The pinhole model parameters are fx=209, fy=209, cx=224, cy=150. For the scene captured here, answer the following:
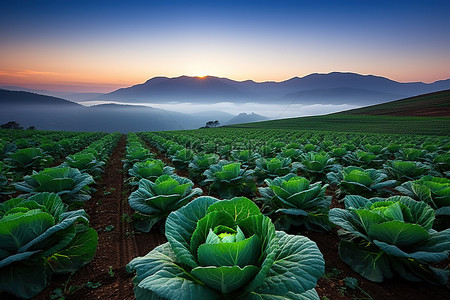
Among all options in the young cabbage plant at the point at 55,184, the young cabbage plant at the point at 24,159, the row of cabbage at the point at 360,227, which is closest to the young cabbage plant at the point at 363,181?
the row of cabbage at the point at 360,227

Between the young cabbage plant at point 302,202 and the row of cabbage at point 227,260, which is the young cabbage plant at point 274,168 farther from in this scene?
the row of cabbage at point 227,260

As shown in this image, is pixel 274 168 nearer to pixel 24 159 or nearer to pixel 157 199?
pixel 157 199

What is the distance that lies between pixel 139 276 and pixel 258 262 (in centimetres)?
84

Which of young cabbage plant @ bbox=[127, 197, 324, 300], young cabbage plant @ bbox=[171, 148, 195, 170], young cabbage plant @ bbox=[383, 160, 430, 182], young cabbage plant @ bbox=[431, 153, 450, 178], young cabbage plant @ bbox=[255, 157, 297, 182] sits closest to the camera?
young cabbage plant @ bbox=[127, 197, 324, 300]

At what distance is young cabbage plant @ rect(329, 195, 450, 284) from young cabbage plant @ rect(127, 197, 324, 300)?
129cm

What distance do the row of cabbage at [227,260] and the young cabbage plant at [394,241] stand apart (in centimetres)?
127

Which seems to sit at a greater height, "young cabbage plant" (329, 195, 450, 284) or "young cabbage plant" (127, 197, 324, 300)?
"young cabbage plant" (127, 197, 324, 300)

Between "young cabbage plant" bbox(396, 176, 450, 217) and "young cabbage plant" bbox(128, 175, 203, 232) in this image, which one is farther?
"young cabbage plant" bbox(128, 175, 203, 232)

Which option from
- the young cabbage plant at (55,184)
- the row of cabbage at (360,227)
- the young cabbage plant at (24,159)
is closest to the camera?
the row of cabbage at (360,227)

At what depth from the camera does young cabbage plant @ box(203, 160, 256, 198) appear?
14.6ft

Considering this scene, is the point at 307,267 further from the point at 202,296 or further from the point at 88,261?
the point at 88,261

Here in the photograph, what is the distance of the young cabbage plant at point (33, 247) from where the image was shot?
192cm

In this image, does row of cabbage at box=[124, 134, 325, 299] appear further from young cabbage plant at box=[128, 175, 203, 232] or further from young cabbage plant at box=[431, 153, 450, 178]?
young cabbage plant at box=[431, 153, 450, 178]

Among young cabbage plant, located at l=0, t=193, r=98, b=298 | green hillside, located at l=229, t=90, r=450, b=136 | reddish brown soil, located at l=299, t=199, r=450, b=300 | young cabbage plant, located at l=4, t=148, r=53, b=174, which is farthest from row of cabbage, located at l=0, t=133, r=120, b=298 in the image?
green hillside, located at l=229, t=90, r=450, b=136
